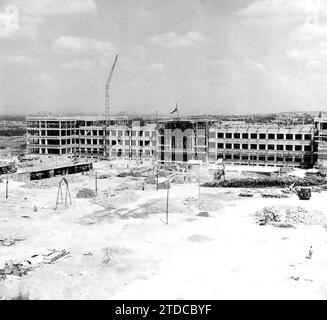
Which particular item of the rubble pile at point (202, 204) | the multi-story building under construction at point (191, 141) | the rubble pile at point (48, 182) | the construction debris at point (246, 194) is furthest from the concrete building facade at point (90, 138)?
the rubble pile at point (202, 204)

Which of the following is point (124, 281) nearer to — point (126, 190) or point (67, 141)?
point (126, 190)

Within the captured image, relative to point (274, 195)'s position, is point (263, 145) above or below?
above

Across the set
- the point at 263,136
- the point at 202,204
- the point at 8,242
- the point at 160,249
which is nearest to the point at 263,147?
the point at 263,136

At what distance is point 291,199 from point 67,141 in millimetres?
67428

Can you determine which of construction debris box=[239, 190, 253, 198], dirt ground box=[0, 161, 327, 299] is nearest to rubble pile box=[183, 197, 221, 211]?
dirt ground box=[0, 161, 327, 299]

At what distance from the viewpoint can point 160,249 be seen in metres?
39.0

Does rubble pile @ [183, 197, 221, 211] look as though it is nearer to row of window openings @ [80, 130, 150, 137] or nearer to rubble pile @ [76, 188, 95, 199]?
rubble pile @ [76, 188, 95, 199]

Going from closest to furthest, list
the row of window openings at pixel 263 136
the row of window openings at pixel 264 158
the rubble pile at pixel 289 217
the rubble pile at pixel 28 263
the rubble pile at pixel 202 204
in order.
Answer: the rubble pile at pixel 28 263 → the rubble pile at pixel 289 217 → the rubble pile at pixel 202 204 → the row of window openings at pixel 263 136 → the row of window openings at pixel 264 158

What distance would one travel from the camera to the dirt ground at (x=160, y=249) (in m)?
30.4

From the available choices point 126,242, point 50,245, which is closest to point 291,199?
point 126,242

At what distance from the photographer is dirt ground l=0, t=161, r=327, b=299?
30391 mm

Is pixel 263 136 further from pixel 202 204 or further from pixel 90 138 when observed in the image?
pixel 90 138

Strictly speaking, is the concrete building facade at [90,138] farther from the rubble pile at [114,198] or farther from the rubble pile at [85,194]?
the rubble pile at [85,194]

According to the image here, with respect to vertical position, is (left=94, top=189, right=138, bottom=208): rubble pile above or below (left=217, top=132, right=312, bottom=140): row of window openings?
below
